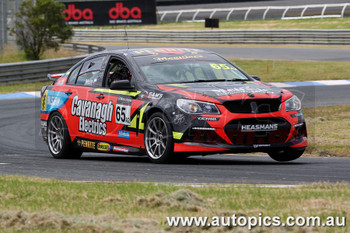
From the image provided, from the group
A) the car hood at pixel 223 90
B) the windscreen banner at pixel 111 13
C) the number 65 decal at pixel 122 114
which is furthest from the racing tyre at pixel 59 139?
the windscreen banner at pixel 111 13

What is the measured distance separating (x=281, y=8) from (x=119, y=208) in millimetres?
50153

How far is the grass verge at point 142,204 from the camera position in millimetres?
5066

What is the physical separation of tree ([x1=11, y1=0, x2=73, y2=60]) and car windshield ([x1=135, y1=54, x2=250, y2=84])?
2290 centimetres

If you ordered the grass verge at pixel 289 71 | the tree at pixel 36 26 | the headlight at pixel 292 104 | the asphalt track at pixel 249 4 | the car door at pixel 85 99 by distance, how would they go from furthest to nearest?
1. the asphalt track at pixel 249 4
2. the tree at pixel 36 26
3. the grass verge at pixel 289 71
4. the car door at pixel 85 99
5. the headlight at pixel 292 104

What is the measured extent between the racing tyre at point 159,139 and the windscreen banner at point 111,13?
44187mm

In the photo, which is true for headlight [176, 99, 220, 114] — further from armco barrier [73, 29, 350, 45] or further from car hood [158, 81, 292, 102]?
armco barrier [73, 29, 350, 45]

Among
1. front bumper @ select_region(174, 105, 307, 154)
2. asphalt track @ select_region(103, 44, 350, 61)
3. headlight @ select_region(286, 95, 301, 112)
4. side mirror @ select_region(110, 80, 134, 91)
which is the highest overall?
side mirror @ select_region(110, 80, 134, 91)

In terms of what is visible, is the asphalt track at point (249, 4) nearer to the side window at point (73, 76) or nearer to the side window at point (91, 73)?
the side window at point (73, 76)

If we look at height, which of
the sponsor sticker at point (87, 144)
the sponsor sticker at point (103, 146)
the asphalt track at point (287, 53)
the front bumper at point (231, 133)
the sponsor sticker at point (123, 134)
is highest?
the front bumper at point (231, 133)

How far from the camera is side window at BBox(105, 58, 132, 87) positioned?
10367 millimetres

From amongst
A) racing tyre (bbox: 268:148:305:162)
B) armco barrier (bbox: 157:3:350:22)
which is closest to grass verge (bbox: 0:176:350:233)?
racing tyre (bbox: 268:148:305:162)

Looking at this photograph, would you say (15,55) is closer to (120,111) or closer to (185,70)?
(120,111)

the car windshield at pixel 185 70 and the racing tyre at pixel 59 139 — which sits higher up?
the car windshield at pixel 185 70

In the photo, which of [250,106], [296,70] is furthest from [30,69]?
[250,106]
